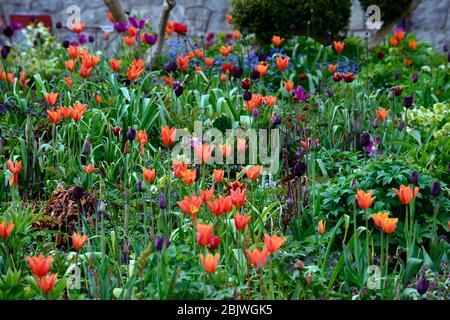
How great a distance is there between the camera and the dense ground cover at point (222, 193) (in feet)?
9.18

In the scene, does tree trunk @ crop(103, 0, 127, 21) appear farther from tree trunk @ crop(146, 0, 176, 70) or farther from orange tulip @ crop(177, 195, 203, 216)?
orange tulip @ crop(177, 195, 203, 216)

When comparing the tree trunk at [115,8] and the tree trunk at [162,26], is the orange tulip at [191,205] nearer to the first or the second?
the tree trunk at [162,26]

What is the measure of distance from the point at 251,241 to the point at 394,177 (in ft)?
2.35

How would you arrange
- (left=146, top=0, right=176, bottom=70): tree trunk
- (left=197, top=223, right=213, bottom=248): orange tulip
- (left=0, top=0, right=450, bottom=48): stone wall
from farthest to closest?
1. (left=0, top=0, right=450, bottom=48): stone wall
2. (left=146, top=0, right=176, bottom=70): tree trunk
3. (left=197, top=223, right=213, bottom=248): orange tulip

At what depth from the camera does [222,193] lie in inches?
154

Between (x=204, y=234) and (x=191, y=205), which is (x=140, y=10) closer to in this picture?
(x=191, y=205)

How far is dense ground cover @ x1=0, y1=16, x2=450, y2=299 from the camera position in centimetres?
280

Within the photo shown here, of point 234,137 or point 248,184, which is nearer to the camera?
point 248,184

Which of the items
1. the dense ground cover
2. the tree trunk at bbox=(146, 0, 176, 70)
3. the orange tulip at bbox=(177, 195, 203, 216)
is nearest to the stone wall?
the tree trunk at bbox=(146, 0, 176, 70)

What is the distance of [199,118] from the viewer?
4762 millimetres

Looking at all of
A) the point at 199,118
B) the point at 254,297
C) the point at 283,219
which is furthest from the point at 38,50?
the point at 254,297

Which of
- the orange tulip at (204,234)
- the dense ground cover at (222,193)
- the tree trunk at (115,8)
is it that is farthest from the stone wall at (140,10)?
the orange tulip at (204,234)

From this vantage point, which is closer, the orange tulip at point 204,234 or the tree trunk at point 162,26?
the orange tulip at point 204,234

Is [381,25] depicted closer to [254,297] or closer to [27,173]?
[27,173]
